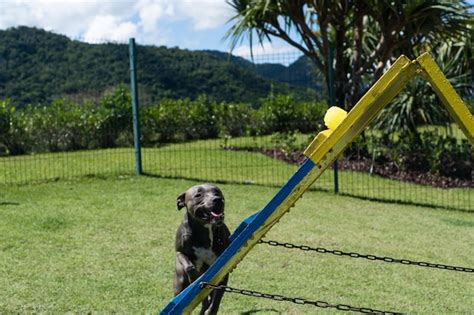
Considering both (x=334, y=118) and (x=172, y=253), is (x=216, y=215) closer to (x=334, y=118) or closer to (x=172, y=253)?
(x=334, y=118)

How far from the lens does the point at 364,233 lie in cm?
702

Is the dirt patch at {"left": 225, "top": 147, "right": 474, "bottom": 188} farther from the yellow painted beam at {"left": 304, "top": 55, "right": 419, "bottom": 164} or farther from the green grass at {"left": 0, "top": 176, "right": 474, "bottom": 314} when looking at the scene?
the yellow painted beam at {"left": 304, "top": 55, "right": 419, "bottom": 164}

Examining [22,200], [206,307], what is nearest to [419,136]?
[22,200]

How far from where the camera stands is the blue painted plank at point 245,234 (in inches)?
114

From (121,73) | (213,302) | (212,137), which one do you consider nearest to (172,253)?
(213,302)

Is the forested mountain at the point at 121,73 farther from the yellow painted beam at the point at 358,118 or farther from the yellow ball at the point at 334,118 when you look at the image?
the yellow painted beam at the point at 358,118

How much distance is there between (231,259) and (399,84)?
1.17 meters

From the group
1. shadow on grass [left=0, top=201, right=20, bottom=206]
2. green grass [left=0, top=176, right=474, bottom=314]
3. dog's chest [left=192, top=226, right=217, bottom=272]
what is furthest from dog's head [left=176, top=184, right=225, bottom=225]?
shadow on grass [left=0, top=201, right=20, bottom=206]

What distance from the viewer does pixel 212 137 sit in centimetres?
1566

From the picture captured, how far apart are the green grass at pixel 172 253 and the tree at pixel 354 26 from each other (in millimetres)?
4048

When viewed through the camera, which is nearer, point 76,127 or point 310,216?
point 310,216

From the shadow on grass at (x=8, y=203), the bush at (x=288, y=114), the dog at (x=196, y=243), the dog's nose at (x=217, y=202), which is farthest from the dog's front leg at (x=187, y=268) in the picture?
the bush at (x=288, y=114)

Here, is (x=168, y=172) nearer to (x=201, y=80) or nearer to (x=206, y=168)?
(x=206, y=168)

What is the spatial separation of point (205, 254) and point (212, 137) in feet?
40.2
